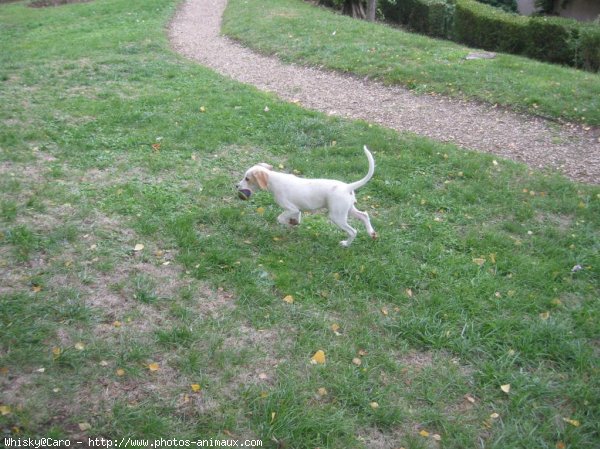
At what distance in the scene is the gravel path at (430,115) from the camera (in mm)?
7633

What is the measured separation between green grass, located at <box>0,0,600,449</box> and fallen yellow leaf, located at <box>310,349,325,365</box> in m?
0.05

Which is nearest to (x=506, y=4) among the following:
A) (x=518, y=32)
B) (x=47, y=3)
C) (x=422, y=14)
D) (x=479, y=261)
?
(x=422, y=14)

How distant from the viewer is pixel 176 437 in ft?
10.5

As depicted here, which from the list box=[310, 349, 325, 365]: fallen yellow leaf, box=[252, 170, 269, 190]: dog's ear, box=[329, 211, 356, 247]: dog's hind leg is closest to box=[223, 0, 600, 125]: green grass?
box=[329, 211, 356, 247]: dog's hind leg

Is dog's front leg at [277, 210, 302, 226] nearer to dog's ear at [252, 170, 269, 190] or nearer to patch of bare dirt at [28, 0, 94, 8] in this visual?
dog's ear at [252, 170, 269, 190]

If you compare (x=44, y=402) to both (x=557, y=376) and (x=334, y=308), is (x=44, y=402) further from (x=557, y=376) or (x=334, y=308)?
(x=557, y=376)

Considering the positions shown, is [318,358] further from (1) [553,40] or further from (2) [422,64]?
(1) [553,40]

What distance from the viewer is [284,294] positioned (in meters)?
4.56

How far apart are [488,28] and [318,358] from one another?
45.0 feet

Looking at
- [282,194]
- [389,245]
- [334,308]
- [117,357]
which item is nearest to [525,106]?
[389,245]

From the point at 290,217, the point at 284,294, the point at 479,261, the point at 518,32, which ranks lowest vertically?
the point at 284,294

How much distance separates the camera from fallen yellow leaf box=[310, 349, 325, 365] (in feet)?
12.7

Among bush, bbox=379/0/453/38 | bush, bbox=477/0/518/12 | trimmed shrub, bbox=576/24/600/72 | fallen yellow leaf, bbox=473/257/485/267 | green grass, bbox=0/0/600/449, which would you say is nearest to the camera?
green grass, bbox=0/0/600/449

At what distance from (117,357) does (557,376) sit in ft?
10.8
